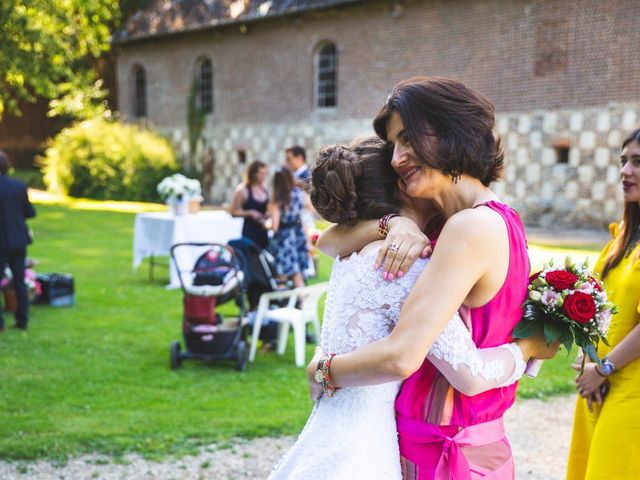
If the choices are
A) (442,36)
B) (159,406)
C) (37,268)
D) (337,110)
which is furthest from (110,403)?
(337,110)

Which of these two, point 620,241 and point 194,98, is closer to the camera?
point 620,241

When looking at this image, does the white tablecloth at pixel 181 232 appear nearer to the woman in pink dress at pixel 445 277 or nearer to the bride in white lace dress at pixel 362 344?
the bride in white lace dress at pixel 362 344

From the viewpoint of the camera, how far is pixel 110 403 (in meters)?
6.18

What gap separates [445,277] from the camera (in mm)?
1911

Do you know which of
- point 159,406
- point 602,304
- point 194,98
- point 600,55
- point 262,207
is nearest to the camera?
point 602,304

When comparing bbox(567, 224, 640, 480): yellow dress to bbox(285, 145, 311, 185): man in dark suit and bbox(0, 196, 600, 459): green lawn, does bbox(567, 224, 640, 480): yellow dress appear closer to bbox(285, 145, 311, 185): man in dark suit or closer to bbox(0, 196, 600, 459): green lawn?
bbox(0, 196, 600, 459): green lawn

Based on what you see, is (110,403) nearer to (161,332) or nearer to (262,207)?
(161,332)

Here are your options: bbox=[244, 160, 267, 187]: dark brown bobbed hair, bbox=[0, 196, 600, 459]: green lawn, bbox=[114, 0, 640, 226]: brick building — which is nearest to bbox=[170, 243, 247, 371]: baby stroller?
bbox=[0, 196, 600, 459]: green lawn

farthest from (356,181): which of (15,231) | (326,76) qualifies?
(326,76)

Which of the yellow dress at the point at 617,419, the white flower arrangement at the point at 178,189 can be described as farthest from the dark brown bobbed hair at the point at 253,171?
the yellow dress at the point at 617,419

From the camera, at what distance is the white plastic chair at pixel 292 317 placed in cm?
743

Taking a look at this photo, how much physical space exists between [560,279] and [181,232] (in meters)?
10.0

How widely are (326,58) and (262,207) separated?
16.4 metres

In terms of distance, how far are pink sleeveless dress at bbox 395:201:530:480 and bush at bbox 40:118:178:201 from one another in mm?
A: 26381
